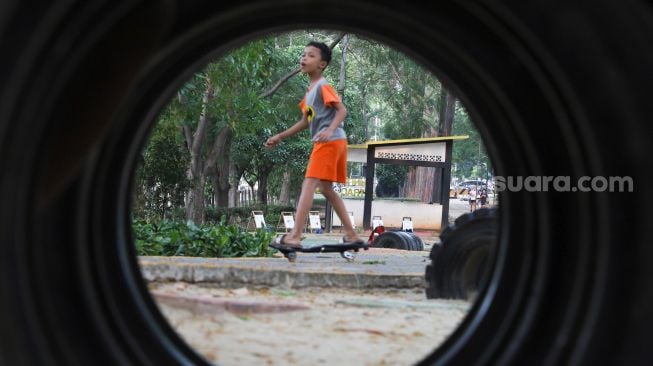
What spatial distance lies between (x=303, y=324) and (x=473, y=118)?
7.31 feet

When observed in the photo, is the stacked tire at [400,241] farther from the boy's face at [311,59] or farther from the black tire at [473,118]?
the black tire at [473,118]

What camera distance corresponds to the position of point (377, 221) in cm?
2419

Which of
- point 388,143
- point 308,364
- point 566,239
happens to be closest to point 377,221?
point 388,143

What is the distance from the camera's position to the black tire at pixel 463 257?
4379mm

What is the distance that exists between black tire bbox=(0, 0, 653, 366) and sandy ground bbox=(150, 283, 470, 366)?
123cm

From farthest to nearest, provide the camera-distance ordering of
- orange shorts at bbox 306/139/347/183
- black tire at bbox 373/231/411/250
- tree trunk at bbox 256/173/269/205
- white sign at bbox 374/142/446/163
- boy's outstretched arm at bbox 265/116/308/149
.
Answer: tree trunk at bbox 256/173/269/205 < white sign at bbox 374/142/446/163 < black tire at bbox 373/231/411/250 < orange shorts at bbox 306/139/347/183 < boy's outstretched arm at bbox 265/116/308/149

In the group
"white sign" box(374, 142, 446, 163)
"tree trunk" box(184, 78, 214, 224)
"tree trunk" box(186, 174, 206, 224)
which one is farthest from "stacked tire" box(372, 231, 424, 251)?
"white sign" box(374, 142, 446, 163)

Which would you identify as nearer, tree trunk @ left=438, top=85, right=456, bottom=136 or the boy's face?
the boy's face

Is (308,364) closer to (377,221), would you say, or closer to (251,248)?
(251,248)

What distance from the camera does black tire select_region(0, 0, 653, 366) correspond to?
1144 mm

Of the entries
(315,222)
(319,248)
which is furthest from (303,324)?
A: (315,222)

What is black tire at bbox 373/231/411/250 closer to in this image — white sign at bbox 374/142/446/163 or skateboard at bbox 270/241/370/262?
skateboard at bbox 270/241/370/262

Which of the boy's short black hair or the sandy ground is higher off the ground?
the boy's short black hair

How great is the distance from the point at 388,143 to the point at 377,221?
9.03 ft
